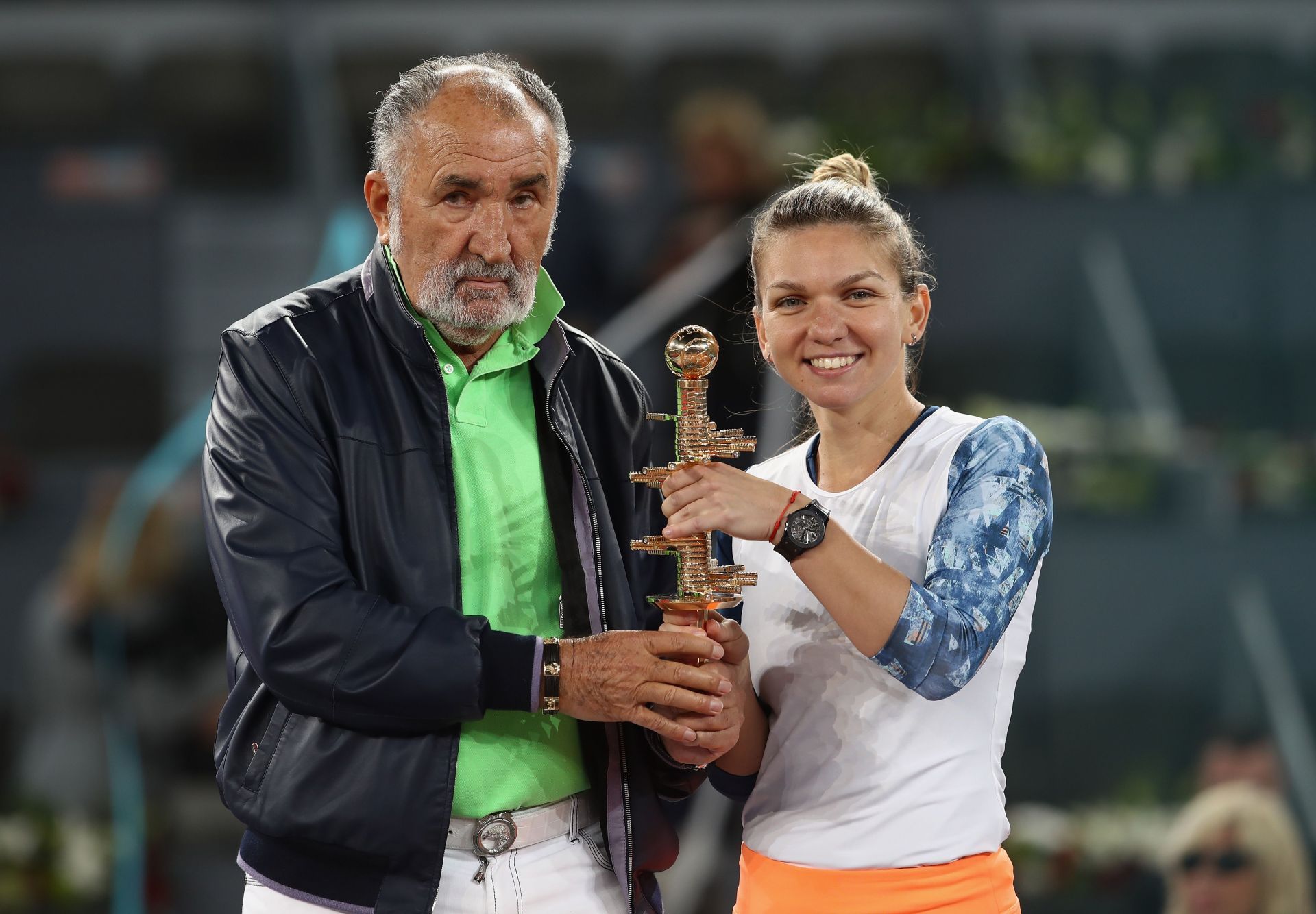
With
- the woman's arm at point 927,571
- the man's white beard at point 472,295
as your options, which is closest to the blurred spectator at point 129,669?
the man's white beard at point 472,295

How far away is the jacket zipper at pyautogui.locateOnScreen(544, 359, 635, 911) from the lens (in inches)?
67.9

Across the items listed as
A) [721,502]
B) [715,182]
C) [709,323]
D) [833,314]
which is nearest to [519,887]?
[721,502]

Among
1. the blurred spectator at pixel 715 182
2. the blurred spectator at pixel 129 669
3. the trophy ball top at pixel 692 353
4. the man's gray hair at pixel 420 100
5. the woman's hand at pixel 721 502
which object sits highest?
the blurred spectator at pixel 715 182

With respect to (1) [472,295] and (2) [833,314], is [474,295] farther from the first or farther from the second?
(2) [833,314]

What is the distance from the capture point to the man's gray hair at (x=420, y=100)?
5.57ft

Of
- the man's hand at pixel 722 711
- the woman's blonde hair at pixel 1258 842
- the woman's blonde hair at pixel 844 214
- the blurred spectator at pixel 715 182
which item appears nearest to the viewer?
the man's hand at pixel 722 711

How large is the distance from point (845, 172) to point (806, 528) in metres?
0.54

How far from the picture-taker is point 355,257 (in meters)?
5.04

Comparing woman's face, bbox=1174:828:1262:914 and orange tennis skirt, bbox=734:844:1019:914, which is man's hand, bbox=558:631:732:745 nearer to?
orange tennis skirt, bbox=734:844:1019:914

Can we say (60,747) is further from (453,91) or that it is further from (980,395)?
(453,91)

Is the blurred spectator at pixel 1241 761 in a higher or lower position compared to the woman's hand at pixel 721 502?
lower

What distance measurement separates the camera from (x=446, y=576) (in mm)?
1641

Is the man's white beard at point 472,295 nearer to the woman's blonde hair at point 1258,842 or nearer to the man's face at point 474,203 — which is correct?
the man's face at point 474,203

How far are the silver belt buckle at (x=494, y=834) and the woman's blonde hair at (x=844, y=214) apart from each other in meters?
0.69
